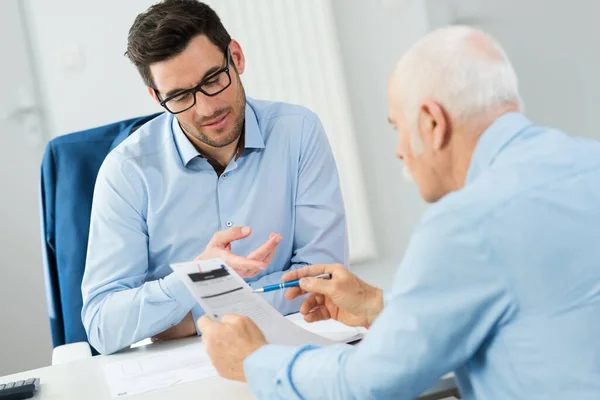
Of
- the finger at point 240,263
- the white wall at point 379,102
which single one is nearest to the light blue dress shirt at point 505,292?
the finger at point 240,263

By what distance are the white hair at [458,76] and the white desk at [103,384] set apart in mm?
452

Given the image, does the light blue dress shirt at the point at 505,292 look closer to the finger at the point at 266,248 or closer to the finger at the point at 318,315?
the finger at the point at 318,315

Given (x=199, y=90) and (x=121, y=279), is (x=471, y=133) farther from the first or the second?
(x=121, y=279)

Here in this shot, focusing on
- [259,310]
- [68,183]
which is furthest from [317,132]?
[259,310]

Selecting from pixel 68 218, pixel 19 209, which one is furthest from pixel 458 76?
pixel 19 209

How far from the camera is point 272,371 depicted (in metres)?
1.11

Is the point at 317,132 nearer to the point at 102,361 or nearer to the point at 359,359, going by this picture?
the point at 102,361

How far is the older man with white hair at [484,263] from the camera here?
92cm

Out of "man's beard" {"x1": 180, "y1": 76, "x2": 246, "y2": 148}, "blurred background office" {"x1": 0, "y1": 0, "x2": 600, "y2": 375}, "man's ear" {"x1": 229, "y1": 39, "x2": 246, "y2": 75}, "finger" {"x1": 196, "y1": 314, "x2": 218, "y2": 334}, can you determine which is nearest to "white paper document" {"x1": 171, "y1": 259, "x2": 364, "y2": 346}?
"finger" {"x1": 196, "y1": 314, "x2": 218, "y2": 334}

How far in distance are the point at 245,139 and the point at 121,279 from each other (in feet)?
1.56

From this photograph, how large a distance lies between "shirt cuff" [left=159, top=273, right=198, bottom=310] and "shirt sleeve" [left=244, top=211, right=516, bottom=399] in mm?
778

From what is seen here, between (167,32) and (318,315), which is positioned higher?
(167,32)

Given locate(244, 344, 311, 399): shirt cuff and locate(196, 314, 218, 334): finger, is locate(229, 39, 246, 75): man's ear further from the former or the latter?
locate(244, 344, 311, 399): shirt cuff

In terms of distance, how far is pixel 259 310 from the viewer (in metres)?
1.37
